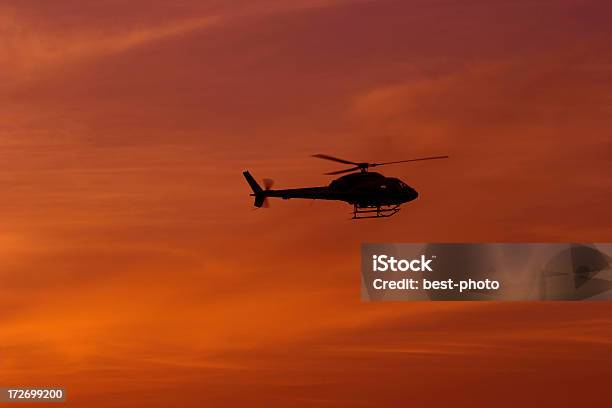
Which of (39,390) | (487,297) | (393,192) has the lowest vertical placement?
(39,390)

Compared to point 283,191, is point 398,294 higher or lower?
lower

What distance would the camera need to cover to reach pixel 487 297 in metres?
66.9

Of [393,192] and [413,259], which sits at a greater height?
[393,192]

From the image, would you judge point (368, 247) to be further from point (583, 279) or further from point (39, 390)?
point (39, 390)

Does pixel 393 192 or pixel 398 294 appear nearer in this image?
pixel 398 294

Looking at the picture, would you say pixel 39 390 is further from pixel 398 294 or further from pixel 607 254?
pixel 607 254

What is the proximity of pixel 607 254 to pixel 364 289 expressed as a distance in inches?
774

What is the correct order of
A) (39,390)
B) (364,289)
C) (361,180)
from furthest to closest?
(361,180), (364,289), (39,390)

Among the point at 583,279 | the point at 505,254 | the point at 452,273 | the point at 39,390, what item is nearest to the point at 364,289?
the point at 452,273

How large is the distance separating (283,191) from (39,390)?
115ft

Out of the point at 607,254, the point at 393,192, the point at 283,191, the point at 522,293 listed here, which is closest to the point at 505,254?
the point at 522,293

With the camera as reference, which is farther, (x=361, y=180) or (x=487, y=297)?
(x=361, y=180)

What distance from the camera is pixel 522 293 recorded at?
67.1m

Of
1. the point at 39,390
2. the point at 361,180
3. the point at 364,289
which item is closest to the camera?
the point at 39,390
